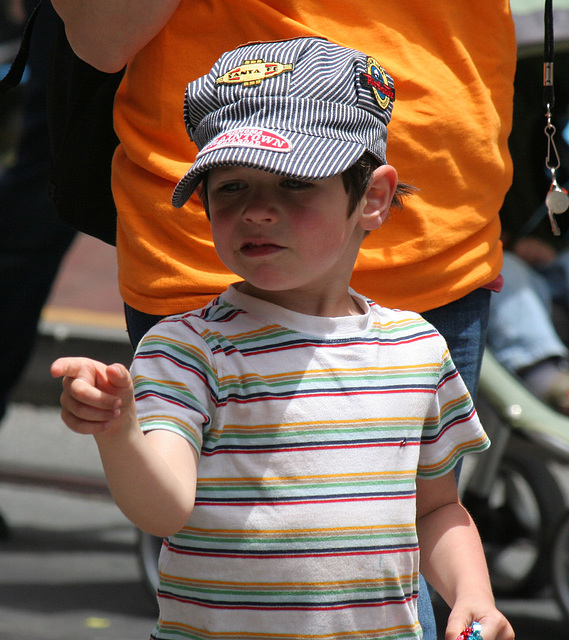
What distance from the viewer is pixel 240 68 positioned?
137 centimetres

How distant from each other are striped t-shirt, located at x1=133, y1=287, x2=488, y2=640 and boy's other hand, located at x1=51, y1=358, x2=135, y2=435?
15cm

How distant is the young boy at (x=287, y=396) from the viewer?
1307 mm

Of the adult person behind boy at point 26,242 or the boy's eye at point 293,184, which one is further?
the adult person behind boy at point 26,242

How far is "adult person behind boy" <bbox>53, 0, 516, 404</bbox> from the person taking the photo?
1.55m

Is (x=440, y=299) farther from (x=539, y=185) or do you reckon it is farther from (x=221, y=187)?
(x=539, y=185)

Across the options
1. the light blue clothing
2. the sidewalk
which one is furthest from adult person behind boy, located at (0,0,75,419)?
the sidewalk

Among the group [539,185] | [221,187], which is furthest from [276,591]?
[539,185]

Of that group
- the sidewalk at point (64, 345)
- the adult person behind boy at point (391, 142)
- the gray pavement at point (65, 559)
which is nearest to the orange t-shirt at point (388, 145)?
the adult person behind boy at point (391, 142)

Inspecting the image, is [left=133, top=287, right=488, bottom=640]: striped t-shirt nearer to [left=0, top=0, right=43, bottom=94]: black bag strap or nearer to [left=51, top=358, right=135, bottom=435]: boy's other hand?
[left=51, top=358, right=135, bottom=435]: boy's other hand

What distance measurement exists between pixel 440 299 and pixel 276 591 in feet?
1.79

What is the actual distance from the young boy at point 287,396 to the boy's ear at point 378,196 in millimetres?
14

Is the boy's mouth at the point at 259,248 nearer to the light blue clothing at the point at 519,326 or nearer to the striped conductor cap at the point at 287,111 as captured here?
the striped conductor cap at the point at 287,111

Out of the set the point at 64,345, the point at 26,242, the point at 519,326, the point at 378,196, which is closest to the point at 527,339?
the point at 519,326

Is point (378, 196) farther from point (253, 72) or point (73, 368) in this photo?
point (73, 368)
